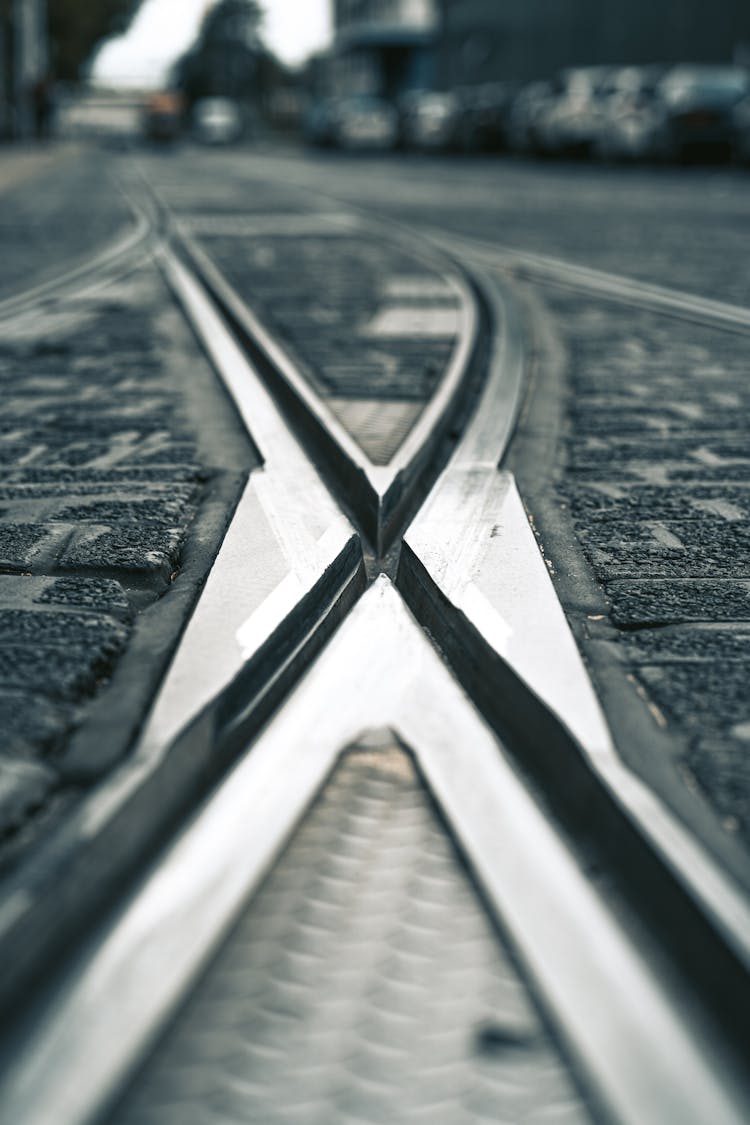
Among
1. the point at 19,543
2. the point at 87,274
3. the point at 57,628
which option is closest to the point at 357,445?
the point at 19,543

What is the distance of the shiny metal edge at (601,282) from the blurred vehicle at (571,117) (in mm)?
20841

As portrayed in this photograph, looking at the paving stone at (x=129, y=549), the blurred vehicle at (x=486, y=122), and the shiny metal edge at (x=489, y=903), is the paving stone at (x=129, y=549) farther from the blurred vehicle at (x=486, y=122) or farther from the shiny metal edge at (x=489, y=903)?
the blurred vehicle at (x=486, y=122)

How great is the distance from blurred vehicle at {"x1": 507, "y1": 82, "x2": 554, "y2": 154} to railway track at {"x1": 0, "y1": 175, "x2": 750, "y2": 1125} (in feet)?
105

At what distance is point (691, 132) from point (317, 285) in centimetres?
1935

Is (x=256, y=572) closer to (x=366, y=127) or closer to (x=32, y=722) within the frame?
(x=32, y=722)

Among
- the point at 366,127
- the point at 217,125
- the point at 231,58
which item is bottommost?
the point at 366,127

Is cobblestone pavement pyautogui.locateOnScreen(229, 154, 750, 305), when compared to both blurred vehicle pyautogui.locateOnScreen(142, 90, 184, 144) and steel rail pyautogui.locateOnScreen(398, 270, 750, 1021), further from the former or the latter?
blurred vehicle pyautogui.locateOnScreen(142, 90, 184, 144)

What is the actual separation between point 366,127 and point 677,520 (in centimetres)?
4505

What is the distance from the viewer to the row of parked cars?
25062 mm

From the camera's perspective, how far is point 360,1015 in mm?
1355

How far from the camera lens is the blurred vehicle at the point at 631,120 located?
2659 cm

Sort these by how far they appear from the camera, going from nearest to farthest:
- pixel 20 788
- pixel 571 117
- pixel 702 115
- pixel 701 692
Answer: pixel 20 788, pixel 701 692, pixel 702 115, pixel 571 117

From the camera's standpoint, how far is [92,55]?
69062 mm

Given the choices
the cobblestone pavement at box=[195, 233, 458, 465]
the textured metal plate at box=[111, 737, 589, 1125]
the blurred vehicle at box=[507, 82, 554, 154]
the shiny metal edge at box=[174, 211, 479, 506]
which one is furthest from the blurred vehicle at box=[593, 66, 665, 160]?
the textured metal plate at box=[111, 737, 589, 1125]
